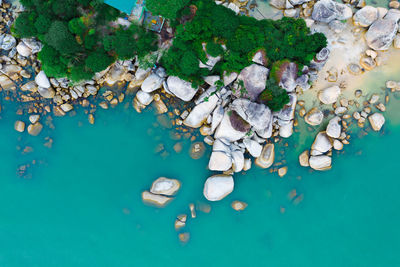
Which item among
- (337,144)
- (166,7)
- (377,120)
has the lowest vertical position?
Result: (337,144)

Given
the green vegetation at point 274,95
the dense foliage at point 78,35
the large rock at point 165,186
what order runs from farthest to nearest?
1. the large rock at point 165,186
2. the green vegetation at point 274,95
3. the dense foliage at point 78,35

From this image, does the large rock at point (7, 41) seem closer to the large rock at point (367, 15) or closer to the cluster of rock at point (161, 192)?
the cluster of rock at point (161, 192)

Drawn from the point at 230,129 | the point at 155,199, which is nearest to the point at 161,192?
the point at 155,199

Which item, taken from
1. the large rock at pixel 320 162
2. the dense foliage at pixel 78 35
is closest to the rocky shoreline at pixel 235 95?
the large rock at pixel 320 162

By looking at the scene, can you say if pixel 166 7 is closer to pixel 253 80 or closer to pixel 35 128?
pixel 253 80

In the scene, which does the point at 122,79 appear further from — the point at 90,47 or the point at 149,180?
the point at 149,180

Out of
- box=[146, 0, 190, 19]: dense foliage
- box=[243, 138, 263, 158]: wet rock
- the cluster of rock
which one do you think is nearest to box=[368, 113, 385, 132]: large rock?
box=[243, 138, 263, 158]: wet rock
